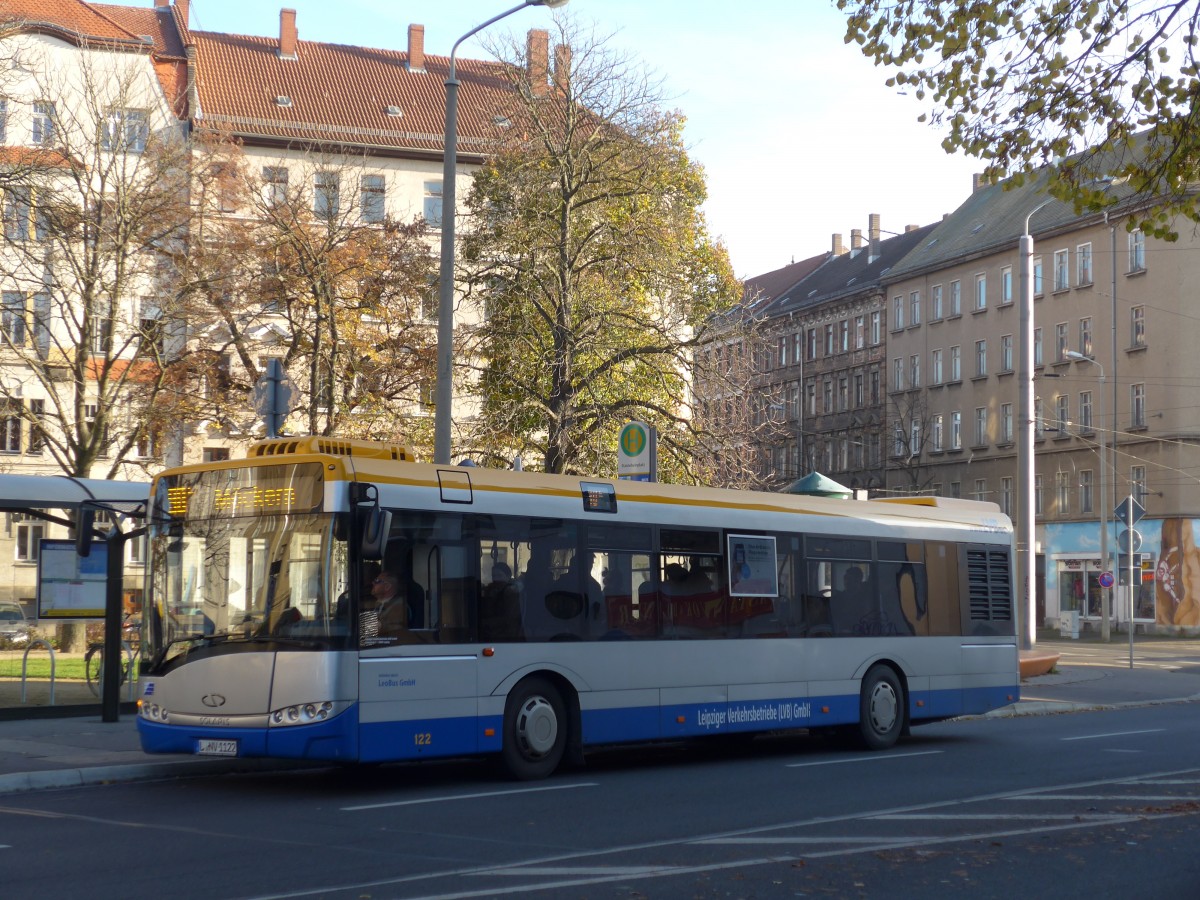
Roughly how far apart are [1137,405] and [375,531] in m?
57.2

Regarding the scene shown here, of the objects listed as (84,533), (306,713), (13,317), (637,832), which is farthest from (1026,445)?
(13,317)

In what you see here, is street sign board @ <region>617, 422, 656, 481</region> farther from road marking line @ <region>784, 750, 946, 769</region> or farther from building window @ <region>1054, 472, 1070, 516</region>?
building window @ <region>1054, 472, 1070, 516</region>

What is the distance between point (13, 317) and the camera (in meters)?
41.2

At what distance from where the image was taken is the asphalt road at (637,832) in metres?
8.68

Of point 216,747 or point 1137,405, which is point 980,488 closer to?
point 1137,405

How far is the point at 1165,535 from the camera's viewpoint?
62.5 metres

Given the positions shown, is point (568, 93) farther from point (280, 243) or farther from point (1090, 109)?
point (1090, 109)

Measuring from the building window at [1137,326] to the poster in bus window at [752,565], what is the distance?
170ft

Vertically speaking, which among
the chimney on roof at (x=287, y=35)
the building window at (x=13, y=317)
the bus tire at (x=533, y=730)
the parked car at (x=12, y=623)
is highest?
the chimney on roof at (x=287, y=35)

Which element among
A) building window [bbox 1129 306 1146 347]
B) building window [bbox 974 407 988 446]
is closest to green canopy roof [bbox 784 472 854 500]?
building window [bbox 1129 306 1146 347]

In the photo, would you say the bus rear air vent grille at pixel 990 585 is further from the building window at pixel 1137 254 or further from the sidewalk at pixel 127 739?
the building window at pixel 1137 254

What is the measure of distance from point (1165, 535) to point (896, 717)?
47.9m

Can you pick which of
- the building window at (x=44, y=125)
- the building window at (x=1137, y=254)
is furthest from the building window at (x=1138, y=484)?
the building window at (x=44, y=125)

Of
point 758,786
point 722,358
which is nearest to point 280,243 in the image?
point 722,358
